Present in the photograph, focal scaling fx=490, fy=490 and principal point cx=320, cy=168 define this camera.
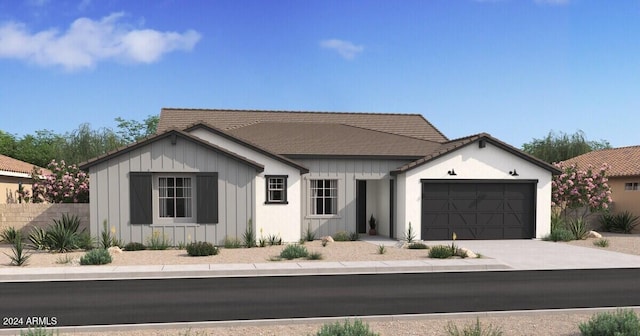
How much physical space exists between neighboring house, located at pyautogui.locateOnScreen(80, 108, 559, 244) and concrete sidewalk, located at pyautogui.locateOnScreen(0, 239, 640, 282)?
14.1 feet

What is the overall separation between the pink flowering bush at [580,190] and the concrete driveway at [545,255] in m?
5.51

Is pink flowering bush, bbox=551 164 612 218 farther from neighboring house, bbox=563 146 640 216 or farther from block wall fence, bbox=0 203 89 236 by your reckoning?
Result: block wall fence, bbox=0 203 89 236

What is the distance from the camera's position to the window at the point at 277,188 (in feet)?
62.2

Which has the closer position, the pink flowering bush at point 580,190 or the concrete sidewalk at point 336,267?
the concrete sidewalk at point 336,267

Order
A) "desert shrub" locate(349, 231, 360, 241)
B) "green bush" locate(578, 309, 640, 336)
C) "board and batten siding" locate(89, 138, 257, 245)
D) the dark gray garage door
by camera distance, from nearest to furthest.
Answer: "green bush" locate(578, 309, 640, 336), "board and batten siding" locate(89, 138, 257, 245), the dark gray garage door, "desert shrub" locate(349, 231, 360, 241)

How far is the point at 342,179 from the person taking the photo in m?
20.7

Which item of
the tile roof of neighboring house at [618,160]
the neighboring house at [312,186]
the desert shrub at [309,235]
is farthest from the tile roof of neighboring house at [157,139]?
the tile roof of neighboring house at [618,160]

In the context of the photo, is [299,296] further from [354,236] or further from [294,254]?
[354,236]

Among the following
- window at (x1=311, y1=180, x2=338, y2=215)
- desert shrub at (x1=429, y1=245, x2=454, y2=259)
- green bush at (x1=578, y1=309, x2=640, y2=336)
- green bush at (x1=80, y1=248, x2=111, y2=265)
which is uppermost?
window at (x1=311, y1=180, x2=338, y2=215)

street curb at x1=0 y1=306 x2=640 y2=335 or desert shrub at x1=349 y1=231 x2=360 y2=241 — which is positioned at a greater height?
street curb at x1=0 y1=306 x2=640 y2=335

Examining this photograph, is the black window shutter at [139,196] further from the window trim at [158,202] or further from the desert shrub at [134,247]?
the desert shrub at [134,247]

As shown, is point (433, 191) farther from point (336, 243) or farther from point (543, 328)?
point (543, 328)

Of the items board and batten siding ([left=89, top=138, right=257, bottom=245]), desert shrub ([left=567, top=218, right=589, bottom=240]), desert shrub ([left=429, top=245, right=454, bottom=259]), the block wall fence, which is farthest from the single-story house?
the block wall fence

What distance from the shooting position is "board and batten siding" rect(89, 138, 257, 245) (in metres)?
17.5
